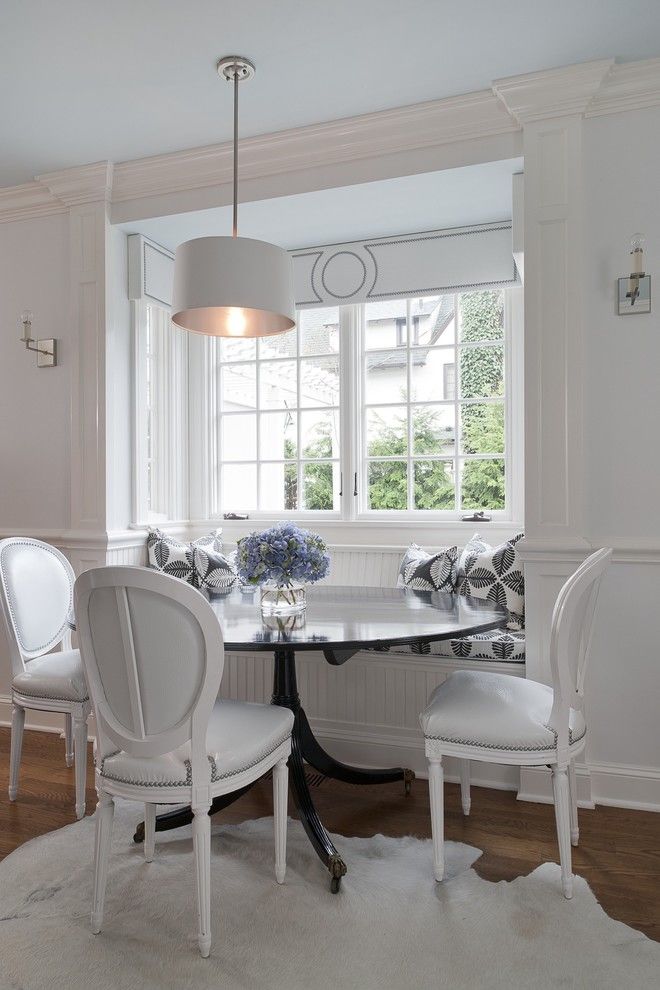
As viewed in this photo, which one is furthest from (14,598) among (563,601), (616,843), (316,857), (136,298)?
(616,843)

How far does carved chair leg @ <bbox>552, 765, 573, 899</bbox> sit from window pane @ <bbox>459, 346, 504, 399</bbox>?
6.83 ft

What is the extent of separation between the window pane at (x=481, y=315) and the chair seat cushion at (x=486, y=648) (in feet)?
5.18

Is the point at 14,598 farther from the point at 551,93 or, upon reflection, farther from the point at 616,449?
the point at 551,93

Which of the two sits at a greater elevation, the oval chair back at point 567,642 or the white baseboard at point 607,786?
the oval chair back at point 567,642

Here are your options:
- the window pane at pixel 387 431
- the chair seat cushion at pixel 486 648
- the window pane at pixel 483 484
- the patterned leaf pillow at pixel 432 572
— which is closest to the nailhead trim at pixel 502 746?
the chair seat cushion at pixel 486 648

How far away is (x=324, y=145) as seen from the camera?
9.80 feet

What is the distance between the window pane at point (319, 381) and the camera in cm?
389

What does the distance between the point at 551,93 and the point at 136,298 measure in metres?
2.08

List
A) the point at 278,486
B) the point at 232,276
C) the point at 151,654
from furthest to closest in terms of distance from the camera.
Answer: the point at 278,486, the point at 232,276, the point at 151,654

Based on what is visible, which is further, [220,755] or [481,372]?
[481,372]

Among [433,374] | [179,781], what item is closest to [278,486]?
[433,374]

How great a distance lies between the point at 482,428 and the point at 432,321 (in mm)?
633

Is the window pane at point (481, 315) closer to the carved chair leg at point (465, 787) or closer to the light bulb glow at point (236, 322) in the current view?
the light bulb glow at point (236, 322)

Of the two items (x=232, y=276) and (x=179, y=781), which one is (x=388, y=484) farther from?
(x=179, y=781)
